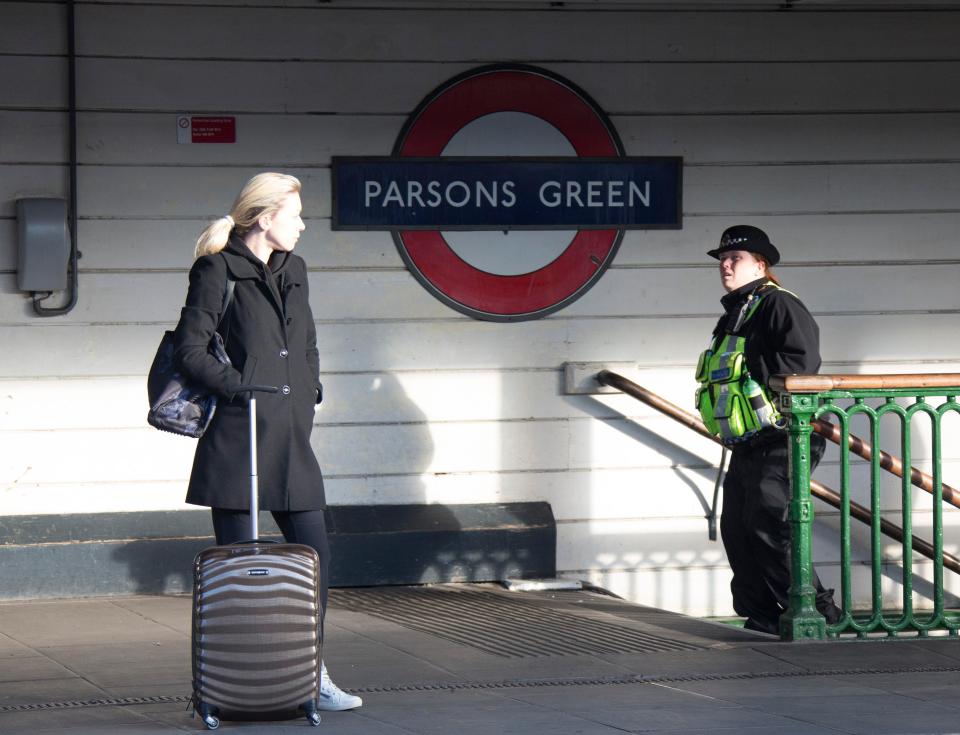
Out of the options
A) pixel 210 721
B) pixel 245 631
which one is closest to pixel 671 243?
pixel 245 631

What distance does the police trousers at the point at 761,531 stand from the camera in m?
6.20

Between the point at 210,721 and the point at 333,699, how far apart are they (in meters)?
0.41

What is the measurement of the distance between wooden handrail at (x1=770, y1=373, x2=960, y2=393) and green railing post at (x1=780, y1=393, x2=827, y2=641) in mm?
46

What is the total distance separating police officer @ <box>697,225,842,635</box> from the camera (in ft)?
20.1

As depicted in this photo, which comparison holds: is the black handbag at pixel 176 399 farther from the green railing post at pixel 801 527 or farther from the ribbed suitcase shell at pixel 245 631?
the green railing post at pixel 801 527

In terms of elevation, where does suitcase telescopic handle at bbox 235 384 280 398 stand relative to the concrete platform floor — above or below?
above

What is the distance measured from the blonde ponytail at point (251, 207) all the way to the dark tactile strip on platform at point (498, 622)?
72.4 inches

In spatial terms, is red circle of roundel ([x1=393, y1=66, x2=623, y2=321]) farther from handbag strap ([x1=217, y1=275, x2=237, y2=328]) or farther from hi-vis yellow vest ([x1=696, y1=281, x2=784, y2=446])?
handbag strap ([x1=217, y1=275, x2=237, y2=328])

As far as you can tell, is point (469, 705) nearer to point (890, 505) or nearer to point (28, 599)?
point (28, 599)

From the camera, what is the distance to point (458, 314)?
719 cm

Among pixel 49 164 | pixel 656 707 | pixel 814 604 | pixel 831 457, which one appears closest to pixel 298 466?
pixel 656 707

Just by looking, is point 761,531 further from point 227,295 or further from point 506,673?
point 227,295

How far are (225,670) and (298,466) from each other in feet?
2.23

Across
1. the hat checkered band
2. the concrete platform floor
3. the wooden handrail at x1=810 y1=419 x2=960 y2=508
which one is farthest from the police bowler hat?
the concrete platform floor
